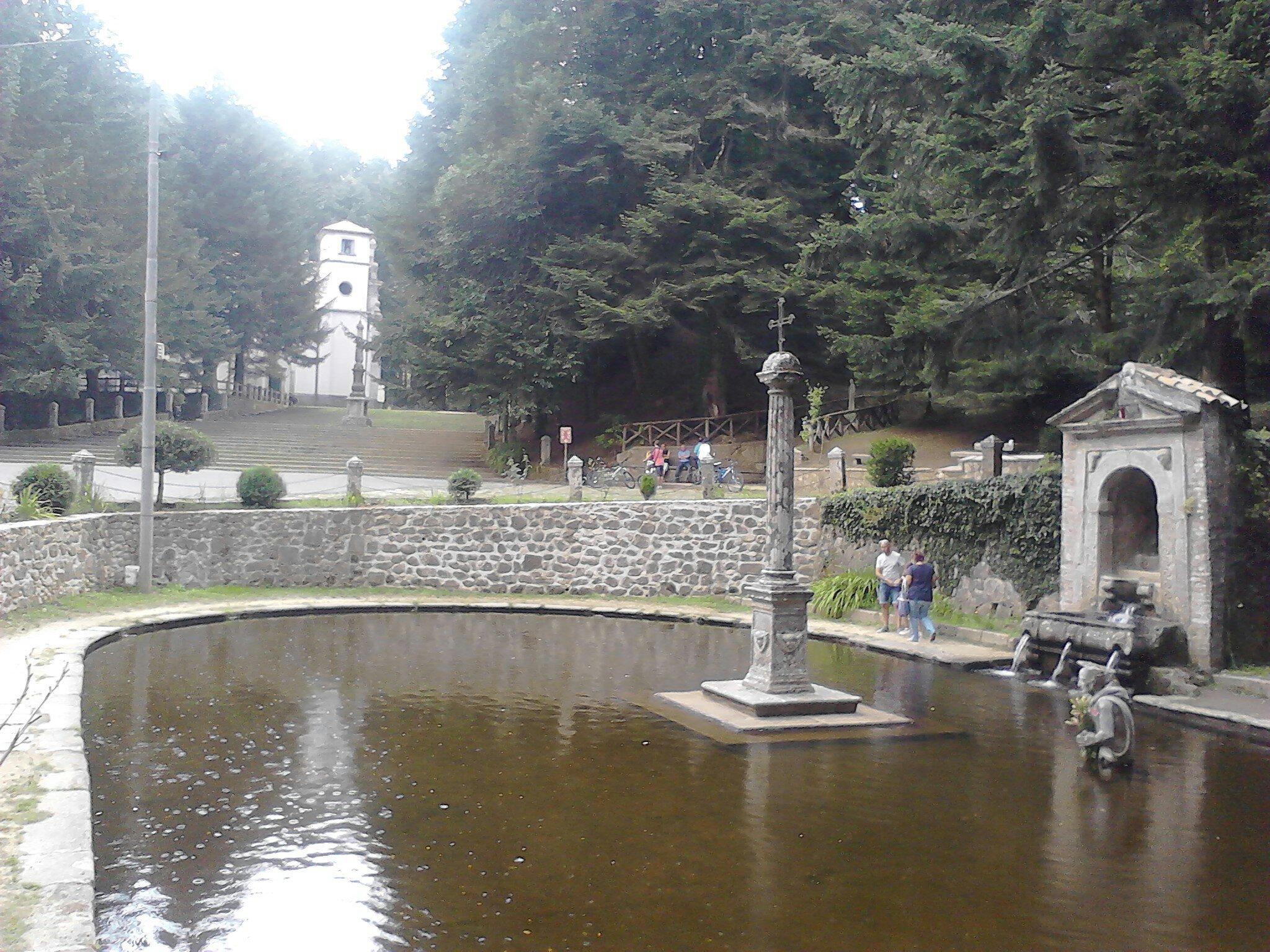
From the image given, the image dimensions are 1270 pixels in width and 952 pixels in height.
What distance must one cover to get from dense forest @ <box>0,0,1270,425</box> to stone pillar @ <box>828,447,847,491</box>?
2.40 metres

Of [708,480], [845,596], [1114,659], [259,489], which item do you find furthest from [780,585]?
[259,489]

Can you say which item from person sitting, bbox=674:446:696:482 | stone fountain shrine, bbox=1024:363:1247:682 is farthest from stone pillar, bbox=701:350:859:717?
person sitting, bbox=674:446:696:482

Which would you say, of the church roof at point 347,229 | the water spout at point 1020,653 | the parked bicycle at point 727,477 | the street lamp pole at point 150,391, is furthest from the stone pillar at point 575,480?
the church roof at point 347,229

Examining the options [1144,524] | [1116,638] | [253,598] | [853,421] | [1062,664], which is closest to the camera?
[1116,638]

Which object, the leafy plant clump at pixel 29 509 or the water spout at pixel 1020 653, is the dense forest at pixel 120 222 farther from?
the water spout at pixel 1020 653

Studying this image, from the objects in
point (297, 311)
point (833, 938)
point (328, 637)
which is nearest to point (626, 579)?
point (328, 637)

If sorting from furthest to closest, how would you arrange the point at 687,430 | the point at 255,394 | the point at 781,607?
the point at 255,394, the point at 687,430, the point at 781,607

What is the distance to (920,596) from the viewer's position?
14.7 meters

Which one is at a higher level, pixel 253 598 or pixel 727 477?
pixel 727 477

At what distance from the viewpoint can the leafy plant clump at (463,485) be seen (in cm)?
2053

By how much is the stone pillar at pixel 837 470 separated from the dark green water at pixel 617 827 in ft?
33.6

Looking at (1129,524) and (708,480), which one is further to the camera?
(708,480)

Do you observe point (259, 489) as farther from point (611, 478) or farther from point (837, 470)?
point (837, 470)

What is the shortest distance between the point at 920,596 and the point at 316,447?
77.7 ft
